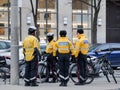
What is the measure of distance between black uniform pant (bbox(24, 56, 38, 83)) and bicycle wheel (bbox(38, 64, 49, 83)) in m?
1.79

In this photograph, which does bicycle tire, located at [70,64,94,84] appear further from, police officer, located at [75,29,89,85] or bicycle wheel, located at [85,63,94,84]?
police officer, located at [75,29,89,85]

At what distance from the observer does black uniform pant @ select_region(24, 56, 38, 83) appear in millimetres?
16297

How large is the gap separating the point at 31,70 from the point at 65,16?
101ft

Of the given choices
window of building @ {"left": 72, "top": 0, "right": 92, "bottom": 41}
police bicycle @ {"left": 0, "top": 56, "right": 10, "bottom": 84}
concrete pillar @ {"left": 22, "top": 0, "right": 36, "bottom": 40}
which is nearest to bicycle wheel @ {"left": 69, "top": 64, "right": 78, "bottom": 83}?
police bicycle @ {"left": 0, "top": 56, "right": 10, "bottom": 84}

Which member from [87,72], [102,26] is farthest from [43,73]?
[102,26]

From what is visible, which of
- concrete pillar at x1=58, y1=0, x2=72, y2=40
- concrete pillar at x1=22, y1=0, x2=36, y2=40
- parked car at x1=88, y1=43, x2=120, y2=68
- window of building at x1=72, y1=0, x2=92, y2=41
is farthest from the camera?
window of building at x1=72, y1=0, x2=92, y2=41

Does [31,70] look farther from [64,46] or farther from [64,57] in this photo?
[64,46]

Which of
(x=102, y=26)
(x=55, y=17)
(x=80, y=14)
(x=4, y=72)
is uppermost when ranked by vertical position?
(x=80, y=14)

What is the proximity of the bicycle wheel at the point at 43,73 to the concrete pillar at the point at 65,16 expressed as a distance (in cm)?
2815

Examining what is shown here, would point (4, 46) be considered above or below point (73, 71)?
above

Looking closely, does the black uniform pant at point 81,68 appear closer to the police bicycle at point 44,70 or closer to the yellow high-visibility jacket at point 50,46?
the police bicycle at point 44,70

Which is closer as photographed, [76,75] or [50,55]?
[76,75]

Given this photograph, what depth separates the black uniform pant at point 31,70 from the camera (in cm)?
1630

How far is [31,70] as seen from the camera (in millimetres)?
16297
